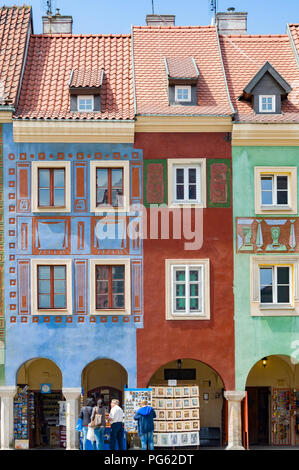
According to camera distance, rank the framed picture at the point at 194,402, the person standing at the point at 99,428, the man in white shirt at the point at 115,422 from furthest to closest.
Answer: the framed picture at the point at 194,402 < the man in white shirt at the point at 115,422 < the person standing at the point at 99,428

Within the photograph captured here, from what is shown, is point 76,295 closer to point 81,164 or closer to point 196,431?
point 81,164

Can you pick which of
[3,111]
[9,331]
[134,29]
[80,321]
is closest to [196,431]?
Answer: [80,321]

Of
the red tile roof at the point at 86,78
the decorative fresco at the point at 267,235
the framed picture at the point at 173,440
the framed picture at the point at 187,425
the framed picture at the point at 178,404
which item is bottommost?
the framed picture at the point at 173,440

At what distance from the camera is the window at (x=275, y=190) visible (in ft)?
87.7

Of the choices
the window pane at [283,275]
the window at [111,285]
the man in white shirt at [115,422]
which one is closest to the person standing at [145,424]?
the man in white shirt at [115,422]

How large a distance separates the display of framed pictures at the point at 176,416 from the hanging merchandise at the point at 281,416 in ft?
12.0

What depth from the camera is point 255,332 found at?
2617 cm

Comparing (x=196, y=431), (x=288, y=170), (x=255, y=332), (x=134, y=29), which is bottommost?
(x=196, y=431)

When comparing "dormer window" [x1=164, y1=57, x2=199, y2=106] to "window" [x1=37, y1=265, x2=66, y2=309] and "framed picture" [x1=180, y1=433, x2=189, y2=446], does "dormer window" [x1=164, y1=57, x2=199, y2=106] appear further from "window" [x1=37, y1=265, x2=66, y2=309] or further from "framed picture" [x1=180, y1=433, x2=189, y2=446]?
"framed picture" [x1=180, y1=433, x2=189, y2=446]

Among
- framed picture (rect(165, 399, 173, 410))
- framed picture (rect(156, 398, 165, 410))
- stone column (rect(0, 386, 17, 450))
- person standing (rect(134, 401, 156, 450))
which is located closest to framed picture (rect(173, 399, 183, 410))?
framed picture (rect(165, 399, 173, 410))

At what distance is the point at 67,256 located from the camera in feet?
86.1

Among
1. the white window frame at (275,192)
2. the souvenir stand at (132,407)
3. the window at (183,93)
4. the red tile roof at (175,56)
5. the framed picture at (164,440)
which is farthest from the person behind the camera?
the window at (183,93)

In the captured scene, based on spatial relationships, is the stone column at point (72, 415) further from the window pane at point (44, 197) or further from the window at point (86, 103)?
the window at point (86, 103)

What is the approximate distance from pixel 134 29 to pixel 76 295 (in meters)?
10.3
